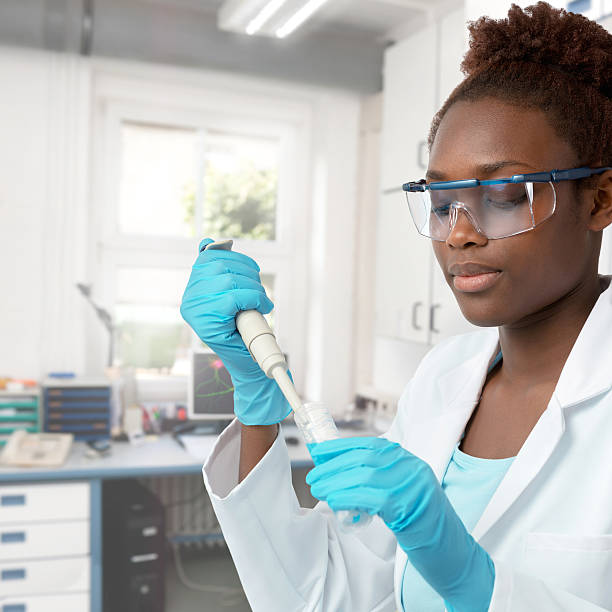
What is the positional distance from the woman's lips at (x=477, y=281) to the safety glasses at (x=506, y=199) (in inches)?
2.0

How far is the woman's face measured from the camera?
34.6 inches

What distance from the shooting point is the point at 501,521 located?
3.10 feet

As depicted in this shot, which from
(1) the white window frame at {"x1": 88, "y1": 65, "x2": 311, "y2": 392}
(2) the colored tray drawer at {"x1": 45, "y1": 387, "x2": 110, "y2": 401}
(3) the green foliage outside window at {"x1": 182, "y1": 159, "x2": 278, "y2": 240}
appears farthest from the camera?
(3) the green foliage outside window at {"x1": 182, "y1": 159, "x2": 278, "y2": 240}

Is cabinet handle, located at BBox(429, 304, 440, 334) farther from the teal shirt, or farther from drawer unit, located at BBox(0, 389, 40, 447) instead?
the teal shirt

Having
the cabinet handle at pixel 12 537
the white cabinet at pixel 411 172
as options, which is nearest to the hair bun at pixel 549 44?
the white cabinet at pixel 411 172

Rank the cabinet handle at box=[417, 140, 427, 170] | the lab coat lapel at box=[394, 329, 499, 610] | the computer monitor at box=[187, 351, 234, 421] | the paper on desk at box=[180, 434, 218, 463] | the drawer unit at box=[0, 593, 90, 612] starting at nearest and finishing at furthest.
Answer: the lab coat lapel at box=[394, 329, 499, 610], the drawer unit at box=[0, 593, 90, 612], the paper on desk at box=[180, 434, 218, 463], the cabinet handle at box=[417, 140, 427, 170], the computer monitor at box=[187, 351, 234, 421]

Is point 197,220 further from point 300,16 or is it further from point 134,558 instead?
point 134,558

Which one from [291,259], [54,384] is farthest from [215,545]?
[291,259]

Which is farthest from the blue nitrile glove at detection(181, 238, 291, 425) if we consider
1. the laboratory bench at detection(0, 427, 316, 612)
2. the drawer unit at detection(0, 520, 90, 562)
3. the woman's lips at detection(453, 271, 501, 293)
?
the drawer unit at detection(0, 520, 90, 562)

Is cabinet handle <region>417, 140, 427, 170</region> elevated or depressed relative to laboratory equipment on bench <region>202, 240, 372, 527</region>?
elevated

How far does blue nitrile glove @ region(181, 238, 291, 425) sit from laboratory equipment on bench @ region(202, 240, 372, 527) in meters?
0.02

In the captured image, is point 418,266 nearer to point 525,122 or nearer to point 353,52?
point 353,52

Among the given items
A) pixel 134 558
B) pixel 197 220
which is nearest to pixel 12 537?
pixel 134 558

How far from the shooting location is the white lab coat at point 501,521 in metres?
0.87
